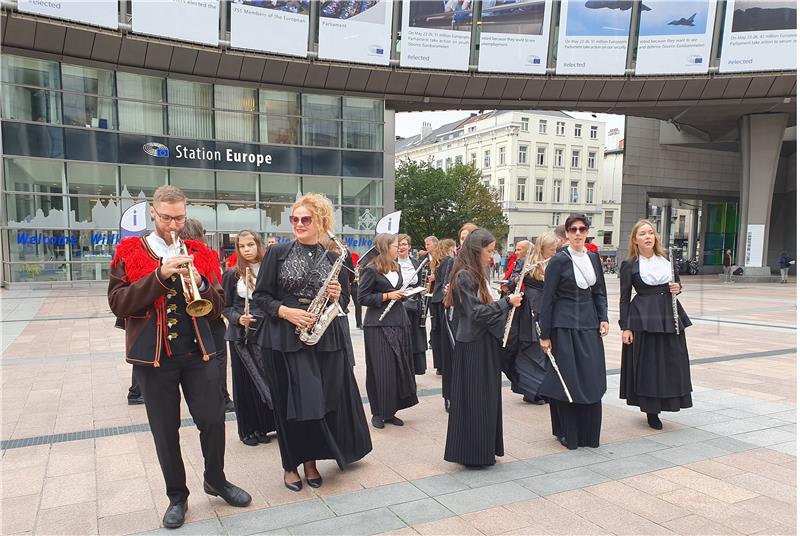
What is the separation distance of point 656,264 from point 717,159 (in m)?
39.3

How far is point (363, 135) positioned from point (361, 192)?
2.55 meters

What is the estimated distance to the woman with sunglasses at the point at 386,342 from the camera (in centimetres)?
522

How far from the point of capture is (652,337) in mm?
5184

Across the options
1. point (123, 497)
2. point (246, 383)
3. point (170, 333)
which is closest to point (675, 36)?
point (246, 383)

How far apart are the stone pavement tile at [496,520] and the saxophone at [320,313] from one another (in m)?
1.47

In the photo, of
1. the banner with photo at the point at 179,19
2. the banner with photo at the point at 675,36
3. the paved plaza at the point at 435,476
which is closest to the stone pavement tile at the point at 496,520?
the paved plaza at the point at 435,476

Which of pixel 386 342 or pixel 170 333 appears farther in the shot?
pixel 386 342

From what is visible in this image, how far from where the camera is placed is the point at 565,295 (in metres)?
4.75

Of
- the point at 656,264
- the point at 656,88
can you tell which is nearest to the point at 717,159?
the point at 656,88

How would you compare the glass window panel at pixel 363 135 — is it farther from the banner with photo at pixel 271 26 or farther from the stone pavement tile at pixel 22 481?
the stone pavement tile at pixel 22 481

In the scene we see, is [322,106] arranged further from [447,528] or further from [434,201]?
[447,528]

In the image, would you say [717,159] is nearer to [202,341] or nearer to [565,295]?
[565,295]

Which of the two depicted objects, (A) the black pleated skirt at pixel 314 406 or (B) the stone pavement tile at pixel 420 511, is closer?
(B) the stone pavement tile at pixel 420 511

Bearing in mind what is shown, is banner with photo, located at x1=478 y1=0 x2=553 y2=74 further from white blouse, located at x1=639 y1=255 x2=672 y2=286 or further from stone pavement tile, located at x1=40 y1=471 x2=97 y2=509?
stone pavement tile, located at x1=40 y1=471 x2=97 y2=509
